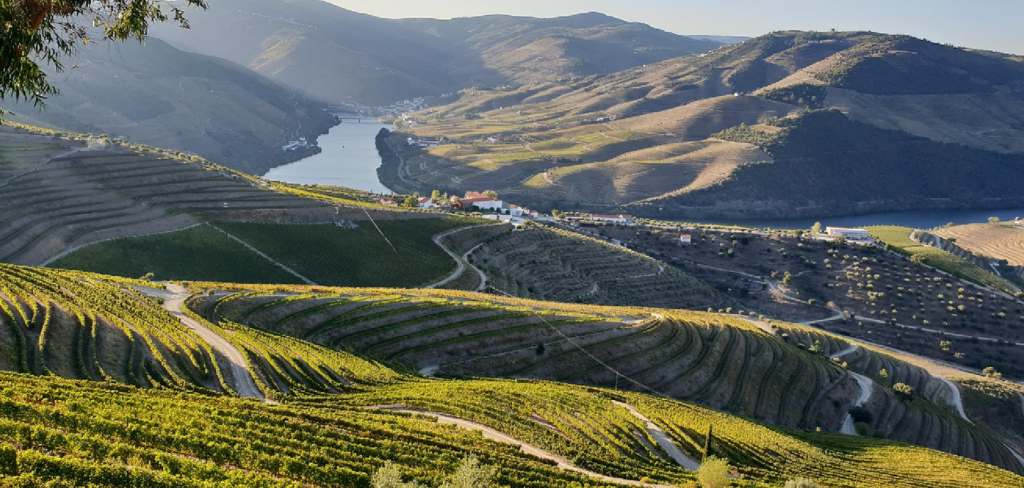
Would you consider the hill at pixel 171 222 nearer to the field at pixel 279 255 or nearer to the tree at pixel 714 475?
the field at pixel 279 255

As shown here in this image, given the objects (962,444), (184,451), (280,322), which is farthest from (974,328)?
(184,451)

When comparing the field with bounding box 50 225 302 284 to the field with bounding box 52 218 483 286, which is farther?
the field with bounding box 52 218 483 286

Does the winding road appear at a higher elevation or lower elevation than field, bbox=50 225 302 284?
lower

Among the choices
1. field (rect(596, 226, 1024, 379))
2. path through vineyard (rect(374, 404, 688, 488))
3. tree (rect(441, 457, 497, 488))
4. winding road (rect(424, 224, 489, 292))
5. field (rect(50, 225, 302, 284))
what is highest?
tree (rect(441, 457, 497, 488))

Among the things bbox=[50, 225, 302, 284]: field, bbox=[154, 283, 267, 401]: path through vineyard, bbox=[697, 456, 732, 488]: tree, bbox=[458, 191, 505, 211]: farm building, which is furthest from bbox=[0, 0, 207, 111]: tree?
bbox=[458, 191, 505, 211]: farm building

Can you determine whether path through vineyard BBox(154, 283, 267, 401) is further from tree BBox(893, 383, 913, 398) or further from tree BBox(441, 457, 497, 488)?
tree BBox(893, 383, 913, 398)

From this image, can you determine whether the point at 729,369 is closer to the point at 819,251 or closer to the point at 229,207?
the point at 229,207

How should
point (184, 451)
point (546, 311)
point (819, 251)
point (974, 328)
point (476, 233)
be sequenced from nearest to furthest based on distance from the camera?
point (184, 451), point (546, 311), point (476, 233), point (974, 328), point (819, 251)
